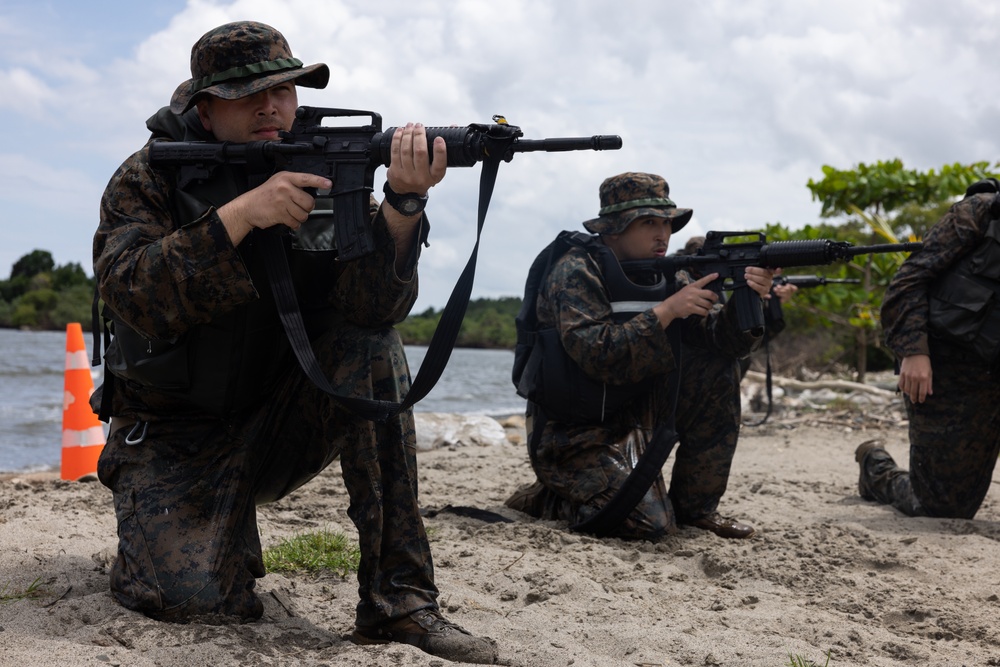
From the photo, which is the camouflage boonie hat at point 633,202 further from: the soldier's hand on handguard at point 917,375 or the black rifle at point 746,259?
the soldier's hand on handguard at point 917,375

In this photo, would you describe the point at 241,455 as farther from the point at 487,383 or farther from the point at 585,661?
the point at 487,383

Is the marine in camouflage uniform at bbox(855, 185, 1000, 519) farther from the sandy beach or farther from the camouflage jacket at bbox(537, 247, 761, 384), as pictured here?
the camouflage jacket at bbox(537, 247, 761, 384)

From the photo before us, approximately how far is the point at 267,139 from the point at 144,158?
40 cm

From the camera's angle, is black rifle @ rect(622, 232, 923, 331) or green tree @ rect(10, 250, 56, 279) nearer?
black rifle @ rect(622, 232, 923, 331)

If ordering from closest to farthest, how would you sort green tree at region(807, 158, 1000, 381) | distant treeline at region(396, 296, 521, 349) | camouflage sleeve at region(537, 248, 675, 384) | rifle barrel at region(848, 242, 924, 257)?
camouflage sleeve at region(537, 248, 675, 384)
rifle barrel at region(848, 242, 924, 257)
green tree at region(807, 158, 1000, 381)
distant treeline at region(396, 296, 521, 349)

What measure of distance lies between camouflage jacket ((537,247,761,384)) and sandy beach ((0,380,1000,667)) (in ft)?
2.78

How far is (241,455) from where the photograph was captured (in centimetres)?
308

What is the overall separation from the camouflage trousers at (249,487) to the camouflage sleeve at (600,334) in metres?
1.64

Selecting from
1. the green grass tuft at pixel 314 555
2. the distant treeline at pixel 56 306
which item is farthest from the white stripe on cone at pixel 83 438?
the distant treeline at pixel 56 306

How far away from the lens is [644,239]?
5031mm

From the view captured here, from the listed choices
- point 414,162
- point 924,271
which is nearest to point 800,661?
point 414,162

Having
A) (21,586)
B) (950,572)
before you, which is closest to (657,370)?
(950,572)

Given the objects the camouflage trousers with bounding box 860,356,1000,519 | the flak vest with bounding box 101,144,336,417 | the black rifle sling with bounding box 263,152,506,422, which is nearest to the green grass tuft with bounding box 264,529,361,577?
the flak vest with bounding box 101,144,336,417

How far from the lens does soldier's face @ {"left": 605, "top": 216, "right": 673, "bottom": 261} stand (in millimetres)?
5020
